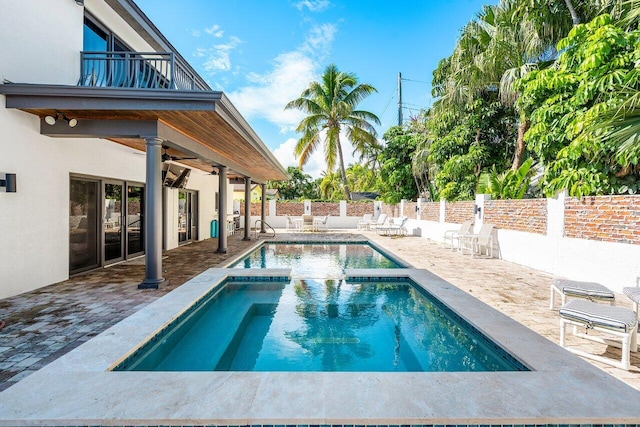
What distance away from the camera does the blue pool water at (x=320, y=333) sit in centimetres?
382

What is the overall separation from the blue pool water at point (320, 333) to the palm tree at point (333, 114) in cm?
1656

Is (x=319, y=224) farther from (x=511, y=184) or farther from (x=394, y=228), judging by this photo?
(x=511, y=184)

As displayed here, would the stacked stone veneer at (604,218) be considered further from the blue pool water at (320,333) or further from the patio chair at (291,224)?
the patio chair at (291,224)

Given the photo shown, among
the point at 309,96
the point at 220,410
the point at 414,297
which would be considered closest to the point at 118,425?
the point at 220,410

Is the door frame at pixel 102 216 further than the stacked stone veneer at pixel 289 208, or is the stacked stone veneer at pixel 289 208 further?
the stacked stone veneer at pixel 289 208

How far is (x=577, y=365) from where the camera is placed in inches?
129

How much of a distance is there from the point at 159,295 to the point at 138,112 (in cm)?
325

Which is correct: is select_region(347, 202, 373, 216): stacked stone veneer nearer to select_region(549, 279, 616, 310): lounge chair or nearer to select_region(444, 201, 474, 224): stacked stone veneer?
select_region(444, 201, 474, 224): stacked stone veneer

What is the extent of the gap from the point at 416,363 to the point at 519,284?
14.2 feet

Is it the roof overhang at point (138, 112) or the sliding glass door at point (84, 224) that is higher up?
the roof overhang at point (138, 112)

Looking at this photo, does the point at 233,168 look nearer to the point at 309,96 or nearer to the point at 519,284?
the point at 519,284

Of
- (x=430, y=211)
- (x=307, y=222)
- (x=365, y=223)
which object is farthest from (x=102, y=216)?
(x=365, y=223)

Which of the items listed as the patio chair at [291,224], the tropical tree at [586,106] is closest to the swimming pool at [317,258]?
the tropical tree at [586,106]

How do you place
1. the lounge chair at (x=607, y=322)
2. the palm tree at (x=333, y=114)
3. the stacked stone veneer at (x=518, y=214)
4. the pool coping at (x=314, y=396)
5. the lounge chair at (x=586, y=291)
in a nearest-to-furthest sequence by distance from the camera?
the pool coping at (x=314, y=396) → the lounge chair at (x=607, y=322) → the lounge chair at (x=586, y=291) → the stacked stone veneer at (x=518, y=214) → the palm tree at (x=333, y=114)
